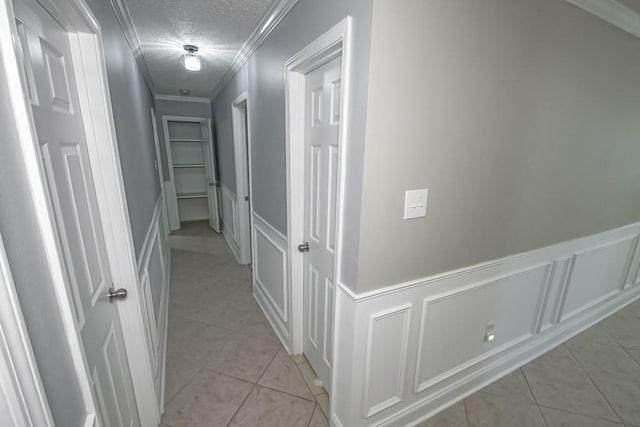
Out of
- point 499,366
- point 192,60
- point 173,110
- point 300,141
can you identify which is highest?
point 192,60

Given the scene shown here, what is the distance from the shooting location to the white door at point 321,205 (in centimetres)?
145

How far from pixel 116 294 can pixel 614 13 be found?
297cm

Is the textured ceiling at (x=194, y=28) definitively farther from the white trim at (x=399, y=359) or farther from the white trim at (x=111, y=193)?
the white trim at (x=399, y=359)

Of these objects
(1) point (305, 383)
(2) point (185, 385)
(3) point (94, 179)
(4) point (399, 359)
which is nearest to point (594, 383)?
(4) point (399, 359)

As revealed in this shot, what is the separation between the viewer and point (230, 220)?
414 cm

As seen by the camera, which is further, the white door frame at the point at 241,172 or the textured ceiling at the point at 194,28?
the white door frame at the point at 241,172

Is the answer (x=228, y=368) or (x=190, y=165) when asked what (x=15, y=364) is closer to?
(x=228, y=368)

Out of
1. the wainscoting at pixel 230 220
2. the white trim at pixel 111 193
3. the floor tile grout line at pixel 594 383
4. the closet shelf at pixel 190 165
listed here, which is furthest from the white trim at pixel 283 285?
the closet shelf at pixel 190 165

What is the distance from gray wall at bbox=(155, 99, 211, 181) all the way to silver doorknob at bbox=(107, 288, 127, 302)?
13.3ft

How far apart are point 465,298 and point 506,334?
603 mm

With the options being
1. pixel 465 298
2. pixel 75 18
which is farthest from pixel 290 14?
pixel 465 298

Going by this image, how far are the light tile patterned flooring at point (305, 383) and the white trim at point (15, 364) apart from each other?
52.5 inches

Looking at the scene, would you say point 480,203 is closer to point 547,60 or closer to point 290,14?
point 547,60

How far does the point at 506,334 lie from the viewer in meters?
1.82
